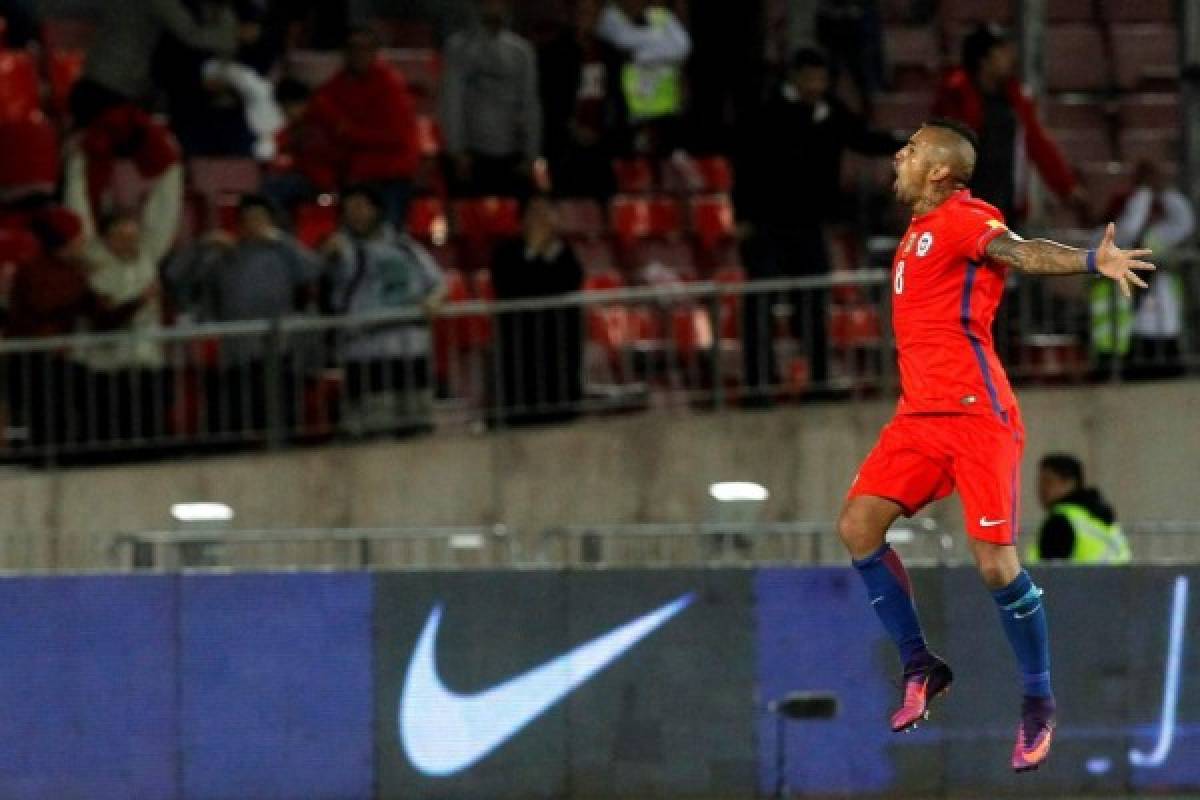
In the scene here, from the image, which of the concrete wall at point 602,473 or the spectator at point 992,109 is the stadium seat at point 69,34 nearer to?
the concrete wall at point 602,473

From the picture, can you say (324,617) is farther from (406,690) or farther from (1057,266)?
(1057,266)

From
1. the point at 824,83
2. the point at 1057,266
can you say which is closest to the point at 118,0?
the point at 824,83

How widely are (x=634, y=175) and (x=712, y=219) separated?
593 millimetres

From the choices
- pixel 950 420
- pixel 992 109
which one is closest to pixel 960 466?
pixel 950 420

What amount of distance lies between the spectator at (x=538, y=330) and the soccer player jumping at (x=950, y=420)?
711 cm

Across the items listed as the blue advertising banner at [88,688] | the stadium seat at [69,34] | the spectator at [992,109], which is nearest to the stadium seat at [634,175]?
the spectator at [992,109]

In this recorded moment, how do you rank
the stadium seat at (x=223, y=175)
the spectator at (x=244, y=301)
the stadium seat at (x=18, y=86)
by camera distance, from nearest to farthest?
the spectator at (x=244, y=301) < the stadium seat at (x=18, y=86) < the stadium seat at (x=223, y=175)

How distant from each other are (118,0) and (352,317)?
309 centimetres

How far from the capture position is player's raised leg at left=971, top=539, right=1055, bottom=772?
1213cm

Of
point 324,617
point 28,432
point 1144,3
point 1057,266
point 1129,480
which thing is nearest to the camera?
point 1057,266

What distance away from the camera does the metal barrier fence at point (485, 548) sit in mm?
16578

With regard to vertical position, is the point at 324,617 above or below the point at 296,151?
below

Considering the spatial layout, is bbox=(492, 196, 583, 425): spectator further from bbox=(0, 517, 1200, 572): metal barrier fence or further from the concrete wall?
bbox=(0, 517, 1200, 572): metal barrier fence

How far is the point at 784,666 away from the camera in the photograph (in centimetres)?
1641
